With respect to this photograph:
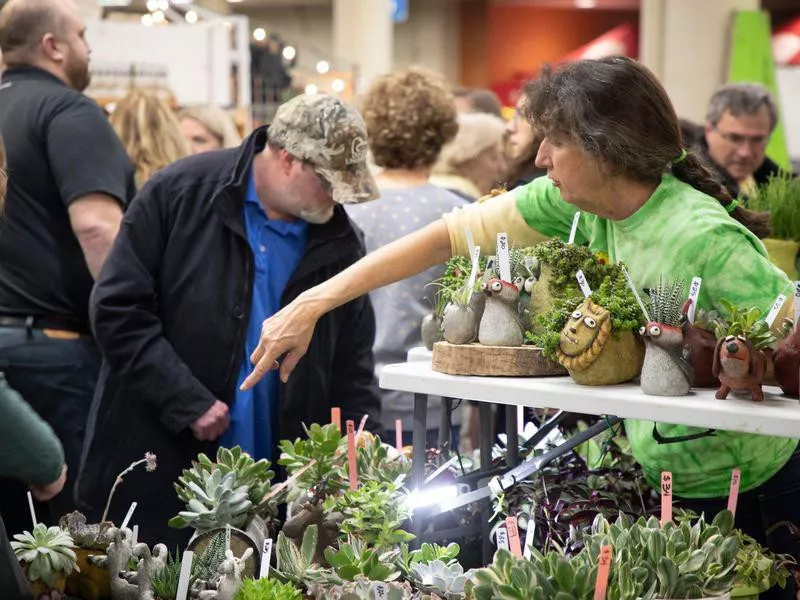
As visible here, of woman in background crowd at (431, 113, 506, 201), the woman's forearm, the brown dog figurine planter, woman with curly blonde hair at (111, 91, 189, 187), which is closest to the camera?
the brown dog figurine planter

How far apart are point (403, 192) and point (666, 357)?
1871mm

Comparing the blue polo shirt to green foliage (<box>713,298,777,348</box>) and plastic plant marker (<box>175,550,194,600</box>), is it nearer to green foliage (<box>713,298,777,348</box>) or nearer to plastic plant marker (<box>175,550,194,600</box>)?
plastic plant marker (<box>175,550,194,600</box>)

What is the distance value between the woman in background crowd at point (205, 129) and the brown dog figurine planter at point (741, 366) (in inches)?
142

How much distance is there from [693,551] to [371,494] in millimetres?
600

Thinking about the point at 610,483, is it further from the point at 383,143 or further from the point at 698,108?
the point at 698,108

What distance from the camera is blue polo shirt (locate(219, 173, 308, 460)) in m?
2.86

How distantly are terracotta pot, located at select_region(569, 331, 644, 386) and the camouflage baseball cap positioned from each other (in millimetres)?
1020

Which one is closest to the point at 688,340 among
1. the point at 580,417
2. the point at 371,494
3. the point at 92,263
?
the point at 371,494

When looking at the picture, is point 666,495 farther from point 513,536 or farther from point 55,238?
point 55,238

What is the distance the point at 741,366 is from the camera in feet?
5.85

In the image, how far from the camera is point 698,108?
36.9 feet

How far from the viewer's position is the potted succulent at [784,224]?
122 inches

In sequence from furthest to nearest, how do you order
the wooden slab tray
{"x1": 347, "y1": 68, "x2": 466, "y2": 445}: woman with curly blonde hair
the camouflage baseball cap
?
1. {"x1": 347, "y1": 68, "x2": 466, "y2": 445}: woman with curly blonde hair
2. the camouflage baseball cap
3. the wooden slab tray

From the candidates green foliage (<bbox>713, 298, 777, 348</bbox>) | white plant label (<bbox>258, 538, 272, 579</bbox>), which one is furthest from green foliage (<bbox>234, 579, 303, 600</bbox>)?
green foliage (<bbox>713, 298, 777, 348</bbox>)
